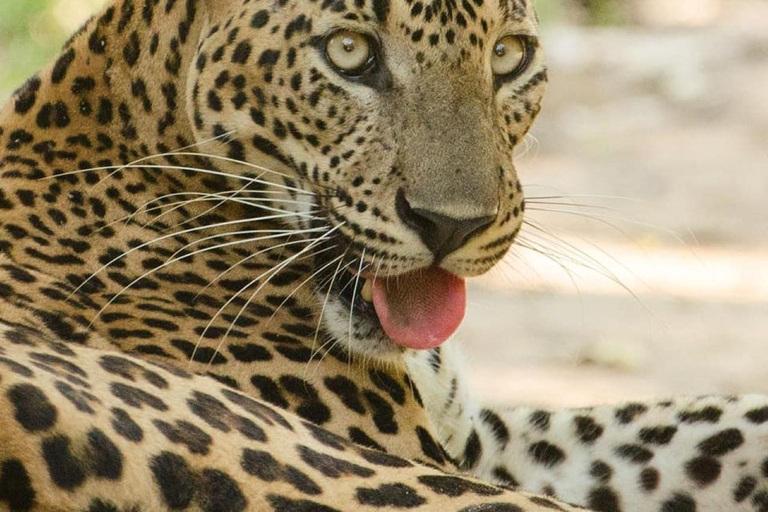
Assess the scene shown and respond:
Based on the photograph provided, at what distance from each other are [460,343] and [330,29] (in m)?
1.40

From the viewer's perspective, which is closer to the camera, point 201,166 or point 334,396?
point 334,396

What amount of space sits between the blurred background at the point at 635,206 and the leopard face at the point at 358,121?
3.04 m

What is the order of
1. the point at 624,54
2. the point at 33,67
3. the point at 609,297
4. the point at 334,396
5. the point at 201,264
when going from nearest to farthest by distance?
the point at 334,396 < the point at 201,264 < the point at 609,297 < the point at 33,67 < the point at 624,54

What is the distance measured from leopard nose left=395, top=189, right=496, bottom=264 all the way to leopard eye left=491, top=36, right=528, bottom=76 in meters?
0.67

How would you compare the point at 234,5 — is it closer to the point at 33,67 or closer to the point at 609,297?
the point at 609,297

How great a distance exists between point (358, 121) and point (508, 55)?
2.02 ft

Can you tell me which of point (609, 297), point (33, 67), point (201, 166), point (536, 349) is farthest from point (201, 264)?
point (33, 67)

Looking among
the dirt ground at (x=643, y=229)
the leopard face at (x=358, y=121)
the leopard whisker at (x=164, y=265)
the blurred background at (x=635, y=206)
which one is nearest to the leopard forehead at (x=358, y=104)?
the leopard face at (x=358, y=121)

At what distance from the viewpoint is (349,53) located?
4770mm

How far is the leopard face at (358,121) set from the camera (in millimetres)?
4652

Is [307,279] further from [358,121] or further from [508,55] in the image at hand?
[508,55]

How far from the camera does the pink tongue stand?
472 cm

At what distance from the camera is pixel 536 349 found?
1062 centimetres

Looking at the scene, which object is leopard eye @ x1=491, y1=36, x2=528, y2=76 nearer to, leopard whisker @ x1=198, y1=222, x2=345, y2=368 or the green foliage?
leopard whisker @ x1=198, y1=222, x2=345, y2=368
